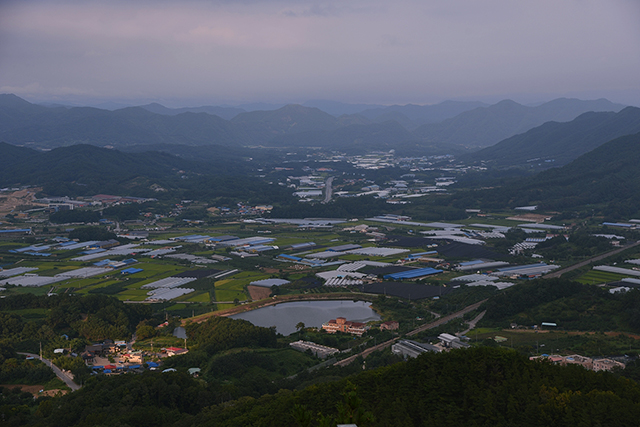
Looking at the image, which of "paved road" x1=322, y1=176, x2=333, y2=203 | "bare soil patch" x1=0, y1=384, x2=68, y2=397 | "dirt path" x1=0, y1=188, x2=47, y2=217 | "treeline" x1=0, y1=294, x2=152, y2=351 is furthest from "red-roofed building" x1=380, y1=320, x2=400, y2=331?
"dirt path" x1=0, y1=188, x2=47, y2=217

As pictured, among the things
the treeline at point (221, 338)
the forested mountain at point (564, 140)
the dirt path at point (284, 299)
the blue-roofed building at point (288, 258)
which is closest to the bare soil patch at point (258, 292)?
the dirt path at point (284, 299)

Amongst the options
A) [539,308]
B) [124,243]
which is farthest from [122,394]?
[124,243]

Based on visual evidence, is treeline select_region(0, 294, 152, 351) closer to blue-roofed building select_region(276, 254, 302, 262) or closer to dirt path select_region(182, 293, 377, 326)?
dirt path select_region(182, 293, 377, 326)

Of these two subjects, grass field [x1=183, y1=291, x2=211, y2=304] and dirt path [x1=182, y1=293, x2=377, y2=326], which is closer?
dirt path [x1=182, y1=293, x2=377, y2=326]

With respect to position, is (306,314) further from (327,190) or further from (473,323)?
(327,190)

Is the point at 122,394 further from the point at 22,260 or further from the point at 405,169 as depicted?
the point at 405,169
